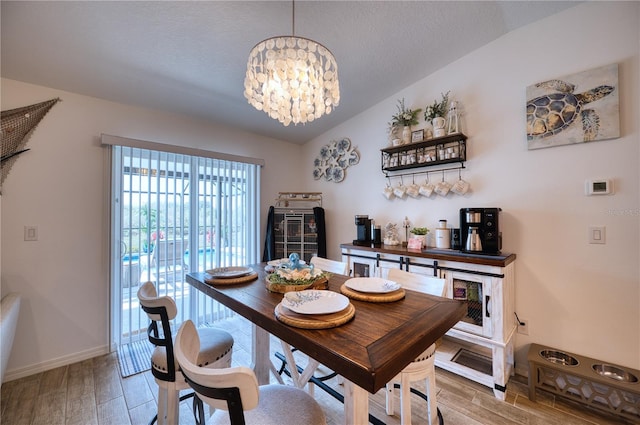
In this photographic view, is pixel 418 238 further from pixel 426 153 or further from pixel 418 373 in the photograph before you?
pixel 418 373

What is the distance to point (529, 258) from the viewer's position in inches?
82.8

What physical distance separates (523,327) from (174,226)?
3.48 metres

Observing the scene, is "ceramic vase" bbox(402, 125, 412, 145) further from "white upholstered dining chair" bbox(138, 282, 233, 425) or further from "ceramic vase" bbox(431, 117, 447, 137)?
"white upholstered dining chair" bbox(138, 282, 233, 425)

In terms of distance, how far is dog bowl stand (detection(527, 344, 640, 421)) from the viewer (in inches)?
60.7

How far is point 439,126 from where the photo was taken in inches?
96.9

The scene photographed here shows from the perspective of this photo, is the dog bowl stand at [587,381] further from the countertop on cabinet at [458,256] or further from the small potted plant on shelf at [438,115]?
the small potted plant on shelf at [438,115]

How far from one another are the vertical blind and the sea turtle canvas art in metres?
2.94

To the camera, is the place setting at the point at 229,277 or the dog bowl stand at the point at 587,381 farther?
the place setting at the point at 229,277

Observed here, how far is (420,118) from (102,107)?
3.19 metres

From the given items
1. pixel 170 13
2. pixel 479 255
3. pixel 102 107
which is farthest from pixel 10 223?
pixel 479 255

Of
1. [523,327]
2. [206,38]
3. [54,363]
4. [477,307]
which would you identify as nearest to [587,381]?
[523,327]

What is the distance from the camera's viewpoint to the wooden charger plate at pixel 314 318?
100 centimetres

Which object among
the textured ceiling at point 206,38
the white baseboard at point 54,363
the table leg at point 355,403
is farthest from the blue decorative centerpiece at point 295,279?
the white baseboard at point 54,363

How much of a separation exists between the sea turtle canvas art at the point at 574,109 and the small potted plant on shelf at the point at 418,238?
1123mm
